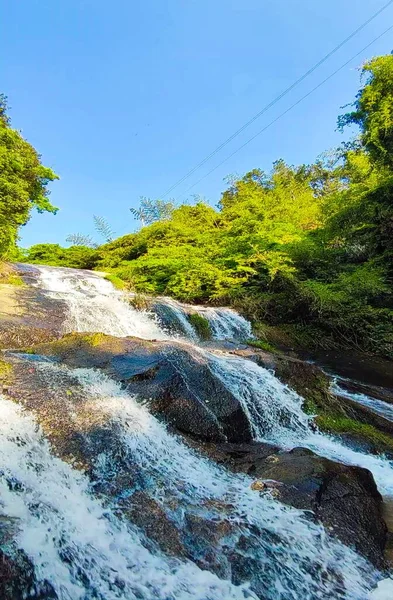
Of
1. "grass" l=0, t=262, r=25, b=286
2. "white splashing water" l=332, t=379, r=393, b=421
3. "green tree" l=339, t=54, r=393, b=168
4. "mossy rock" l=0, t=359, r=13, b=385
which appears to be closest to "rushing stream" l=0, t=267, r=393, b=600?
"mossy rock" l=0, t=359, r=13, b=385

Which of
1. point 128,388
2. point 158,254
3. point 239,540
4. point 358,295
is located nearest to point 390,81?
point 358,295

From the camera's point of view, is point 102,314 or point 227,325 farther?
point 227,325

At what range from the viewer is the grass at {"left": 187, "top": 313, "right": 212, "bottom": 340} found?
1006 cm

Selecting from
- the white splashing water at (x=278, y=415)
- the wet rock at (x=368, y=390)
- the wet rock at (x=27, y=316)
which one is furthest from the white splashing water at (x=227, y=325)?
the wet rock at (x=27, y=316)

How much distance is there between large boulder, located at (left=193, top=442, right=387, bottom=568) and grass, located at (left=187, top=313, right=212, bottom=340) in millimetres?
6261

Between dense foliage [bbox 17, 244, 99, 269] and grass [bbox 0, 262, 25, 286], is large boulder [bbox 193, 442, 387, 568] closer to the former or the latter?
grass [bbox 0, 262, 25, 286]

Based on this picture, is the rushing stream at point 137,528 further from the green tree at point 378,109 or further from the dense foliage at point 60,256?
the dense foliage at point 60,256

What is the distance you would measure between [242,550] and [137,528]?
80 centimetres

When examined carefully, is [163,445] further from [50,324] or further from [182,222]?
[182,222]

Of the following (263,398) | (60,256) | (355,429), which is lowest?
(355,429)

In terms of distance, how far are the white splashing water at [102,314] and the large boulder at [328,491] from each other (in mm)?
5848

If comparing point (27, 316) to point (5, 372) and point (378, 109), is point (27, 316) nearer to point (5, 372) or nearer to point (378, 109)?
point (5, 372)

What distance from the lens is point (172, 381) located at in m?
4.48

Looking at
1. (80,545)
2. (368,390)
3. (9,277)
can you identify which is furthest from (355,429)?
(9,277)
